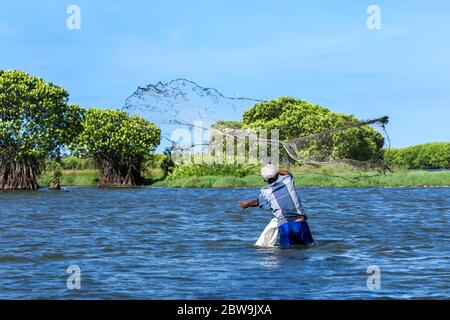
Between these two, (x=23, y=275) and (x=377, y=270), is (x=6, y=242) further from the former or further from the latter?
(x=377, y=270)

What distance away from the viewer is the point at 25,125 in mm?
62312

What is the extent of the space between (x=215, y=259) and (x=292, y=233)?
1.85 meters

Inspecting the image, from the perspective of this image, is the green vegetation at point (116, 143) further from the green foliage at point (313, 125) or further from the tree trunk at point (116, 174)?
the green foliage at point (313, 125)

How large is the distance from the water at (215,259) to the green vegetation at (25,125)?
35.0 metres

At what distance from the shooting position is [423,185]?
59062 mm

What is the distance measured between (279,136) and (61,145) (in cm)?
2607

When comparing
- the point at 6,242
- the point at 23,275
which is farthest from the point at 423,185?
the point at 23,275

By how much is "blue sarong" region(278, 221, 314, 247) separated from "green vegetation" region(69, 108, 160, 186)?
2178 inches

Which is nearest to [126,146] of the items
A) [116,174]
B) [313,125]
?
[116,174]

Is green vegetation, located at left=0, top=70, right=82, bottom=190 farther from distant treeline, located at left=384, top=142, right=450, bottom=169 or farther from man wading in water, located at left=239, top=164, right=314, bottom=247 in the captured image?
distant treeline, located at left=384, top=142, right=450, bottom=169

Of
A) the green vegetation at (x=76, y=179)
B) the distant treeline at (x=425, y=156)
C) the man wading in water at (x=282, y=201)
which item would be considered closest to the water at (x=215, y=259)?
the man wading in water at (x=282, y=201)

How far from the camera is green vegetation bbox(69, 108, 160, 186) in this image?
70938 millimetres

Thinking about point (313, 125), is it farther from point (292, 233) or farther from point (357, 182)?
point (292, 233)

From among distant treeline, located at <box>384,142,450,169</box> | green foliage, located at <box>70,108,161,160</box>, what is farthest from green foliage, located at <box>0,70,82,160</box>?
distant treeline, located at <box>384,142,450,169</box>
